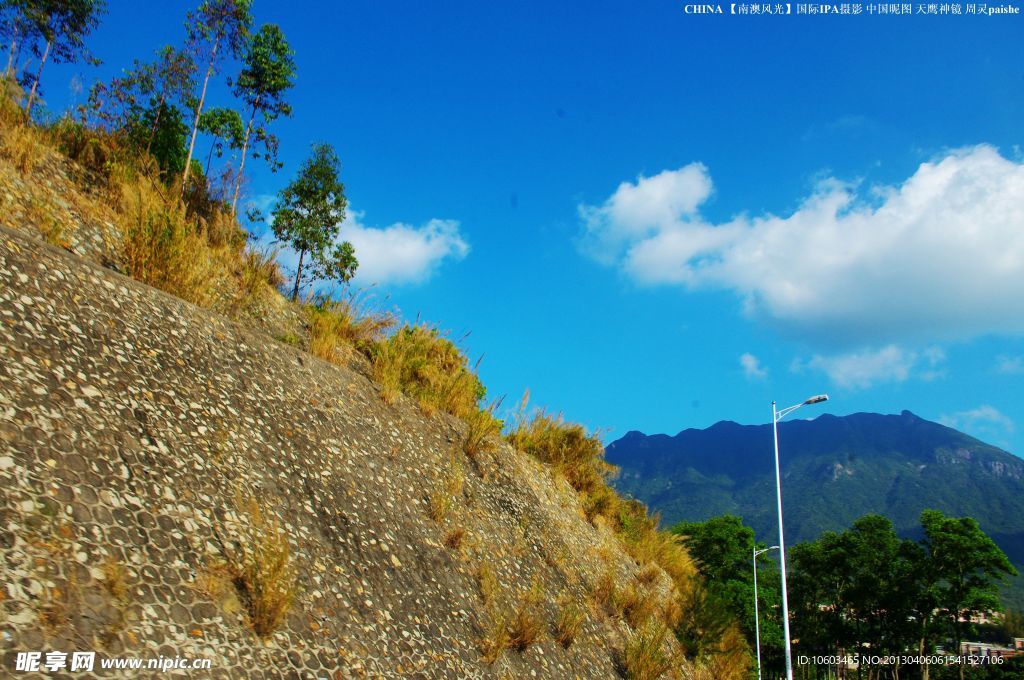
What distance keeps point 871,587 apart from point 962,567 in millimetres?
8101

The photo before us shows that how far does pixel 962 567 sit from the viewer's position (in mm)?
45375

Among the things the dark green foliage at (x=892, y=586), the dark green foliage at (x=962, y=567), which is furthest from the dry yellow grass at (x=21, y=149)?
the dark green foliage at (x=892, y=586)

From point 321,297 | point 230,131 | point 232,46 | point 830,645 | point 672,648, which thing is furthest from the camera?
point 830,645

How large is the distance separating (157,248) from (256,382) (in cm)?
274

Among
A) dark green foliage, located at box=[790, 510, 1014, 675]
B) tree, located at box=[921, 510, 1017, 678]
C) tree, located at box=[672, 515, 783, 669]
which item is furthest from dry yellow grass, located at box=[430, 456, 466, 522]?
dark green foliage, located at box=[790, 510, 1014, 675]

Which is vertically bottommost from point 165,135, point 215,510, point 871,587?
point 871,587

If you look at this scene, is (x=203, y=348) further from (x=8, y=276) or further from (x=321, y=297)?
(x=321, y=297)

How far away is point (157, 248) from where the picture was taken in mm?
8609

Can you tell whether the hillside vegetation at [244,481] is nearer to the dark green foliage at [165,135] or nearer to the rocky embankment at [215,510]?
the rocky embankment at [215,510]

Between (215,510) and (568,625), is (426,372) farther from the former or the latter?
(215,510)

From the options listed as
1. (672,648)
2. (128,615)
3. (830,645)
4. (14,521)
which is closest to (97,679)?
(128,615)

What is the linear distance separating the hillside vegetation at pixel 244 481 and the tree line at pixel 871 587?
3308 centimetres

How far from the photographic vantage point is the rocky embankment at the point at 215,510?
420cm

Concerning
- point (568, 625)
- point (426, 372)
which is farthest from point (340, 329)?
point (568, 625)
